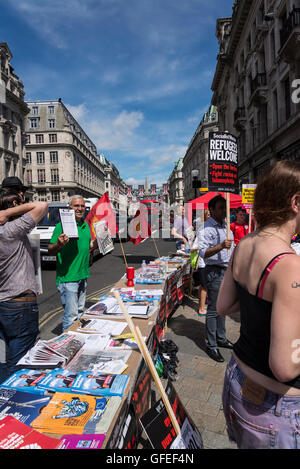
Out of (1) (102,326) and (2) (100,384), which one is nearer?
(2) (100,384)

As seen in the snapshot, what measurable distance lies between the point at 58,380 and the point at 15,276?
1.07m

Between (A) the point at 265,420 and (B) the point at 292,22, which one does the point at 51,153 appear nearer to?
(B) the point at 292,22

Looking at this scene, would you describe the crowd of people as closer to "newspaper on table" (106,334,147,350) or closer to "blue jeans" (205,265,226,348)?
"newspaper on table" (106,334,147,350)

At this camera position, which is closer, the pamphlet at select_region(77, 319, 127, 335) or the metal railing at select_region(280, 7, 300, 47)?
the pamphlet at select_region(77, 319, 127, 335)

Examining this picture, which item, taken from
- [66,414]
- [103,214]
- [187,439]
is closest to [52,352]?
[66,414]

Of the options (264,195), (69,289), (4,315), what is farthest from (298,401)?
(69,289)

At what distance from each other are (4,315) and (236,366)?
75.5 inches

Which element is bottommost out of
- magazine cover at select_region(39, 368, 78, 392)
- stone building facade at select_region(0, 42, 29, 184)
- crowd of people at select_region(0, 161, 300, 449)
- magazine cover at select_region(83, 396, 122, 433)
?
magazine cover at select_region(83, 396, 122, 433)

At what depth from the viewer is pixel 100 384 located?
5.63 feet

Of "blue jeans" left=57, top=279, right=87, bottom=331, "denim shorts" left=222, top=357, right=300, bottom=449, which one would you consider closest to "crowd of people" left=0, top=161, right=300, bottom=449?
"denim shorts" left=222, top=357, right=300, bottom=449

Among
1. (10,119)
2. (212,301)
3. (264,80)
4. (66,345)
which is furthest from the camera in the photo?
(10,119)

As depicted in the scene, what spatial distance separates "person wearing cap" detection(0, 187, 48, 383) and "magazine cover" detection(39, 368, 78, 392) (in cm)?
77

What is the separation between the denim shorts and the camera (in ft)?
4.01
